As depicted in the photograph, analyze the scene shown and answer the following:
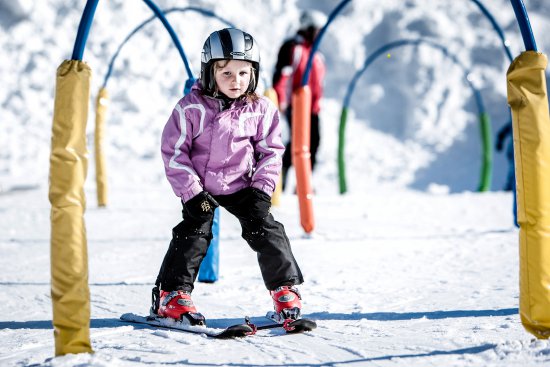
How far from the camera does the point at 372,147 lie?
12.8 metres

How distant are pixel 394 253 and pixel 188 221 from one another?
2.28 meters

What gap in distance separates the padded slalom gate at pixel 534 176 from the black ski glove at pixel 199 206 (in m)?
1.21

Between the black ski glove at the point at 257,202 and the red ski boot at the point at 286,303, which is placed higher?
the black ski glove at the point at 257,202

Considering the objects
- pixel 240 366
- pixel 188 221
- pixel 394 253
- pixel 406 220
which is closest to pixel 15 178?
pixel 406 220

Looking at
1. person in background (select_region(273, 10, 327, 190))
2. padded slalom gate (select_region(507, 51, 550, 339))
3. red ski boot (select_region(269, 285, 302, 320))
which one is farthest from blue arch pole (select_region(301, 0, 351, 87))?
padded slalom gate (select_region(507, 51, 550, 339))

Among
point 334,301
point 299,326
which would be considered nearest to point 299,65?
point 334,301

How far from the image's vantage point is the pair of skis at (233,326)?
8.45 feet

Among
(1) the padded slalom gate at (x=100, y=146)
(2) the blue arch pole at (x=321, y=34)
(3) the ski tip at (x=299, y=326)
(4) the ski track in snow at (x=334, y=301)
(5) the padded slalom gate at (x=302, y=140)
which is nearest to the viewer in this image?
(4) the ski track in snow at (x=334, y=301)

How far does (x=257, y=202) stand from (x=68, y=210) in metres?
0.84

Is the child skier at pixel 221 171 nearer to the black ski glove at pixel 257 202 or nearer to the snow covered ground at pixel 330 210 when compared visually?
the black ski glove at pixel 257 202

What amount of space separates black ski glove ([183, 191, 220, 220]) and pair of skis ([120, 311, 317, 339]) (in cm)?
44

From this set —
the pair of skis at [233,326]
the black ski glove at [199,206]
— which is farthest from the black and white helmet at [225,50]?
the pair of skis at [233,326]

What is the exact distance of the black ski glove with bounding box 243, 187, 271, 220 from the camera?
2773 mm

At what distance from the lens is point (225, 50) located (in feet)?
8.98
